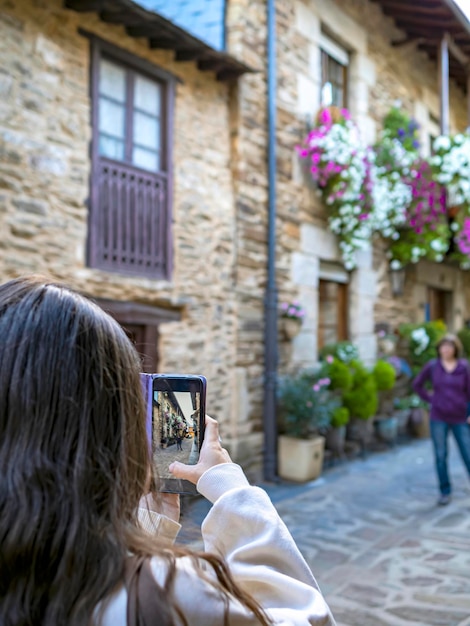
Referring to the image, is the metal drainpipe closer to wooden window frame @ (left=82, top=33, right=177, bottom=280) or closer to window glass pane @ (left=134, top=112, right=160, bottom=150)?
wooden window frame @ (left=82, top=33, right=177, bottom=280)

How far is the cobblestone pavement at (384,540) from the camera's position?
3539mm

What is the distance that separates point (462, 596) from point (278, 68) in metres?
5.74

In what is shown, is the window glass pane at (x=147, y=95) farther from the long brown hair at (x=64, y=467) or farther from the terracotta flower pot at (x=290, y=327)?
the long brown hair at (x=64, y=467)

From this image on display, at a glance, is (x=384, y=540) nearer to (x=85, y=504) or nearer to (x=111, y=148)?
(x=111, y=148)

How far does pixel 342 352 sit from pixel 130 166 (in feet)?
11.8

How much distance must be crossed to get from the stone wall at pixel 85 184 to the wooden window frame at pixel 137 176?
2.8 inches

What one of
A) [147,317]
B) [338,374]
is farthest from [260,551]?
[338,374]

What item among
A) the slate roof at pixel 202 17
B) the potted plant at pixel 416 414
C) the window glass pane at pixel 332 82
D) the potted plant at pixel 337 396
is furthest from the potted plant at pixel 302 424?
the window glass pane at pixel 332 82

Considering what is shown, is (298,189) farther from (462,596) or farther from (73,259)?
(462,596)

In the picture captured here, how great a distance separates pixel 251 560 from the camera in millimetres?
951

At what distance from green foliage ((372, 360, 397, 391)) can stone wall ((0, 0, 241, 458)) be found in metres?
2.59

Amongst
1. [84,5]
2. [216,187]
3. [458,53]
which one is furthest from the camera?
[458,53]

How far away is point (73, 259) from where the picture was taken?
16.7 feet

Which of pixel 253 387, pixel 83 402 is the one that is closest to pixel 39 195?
pixel 253 387
